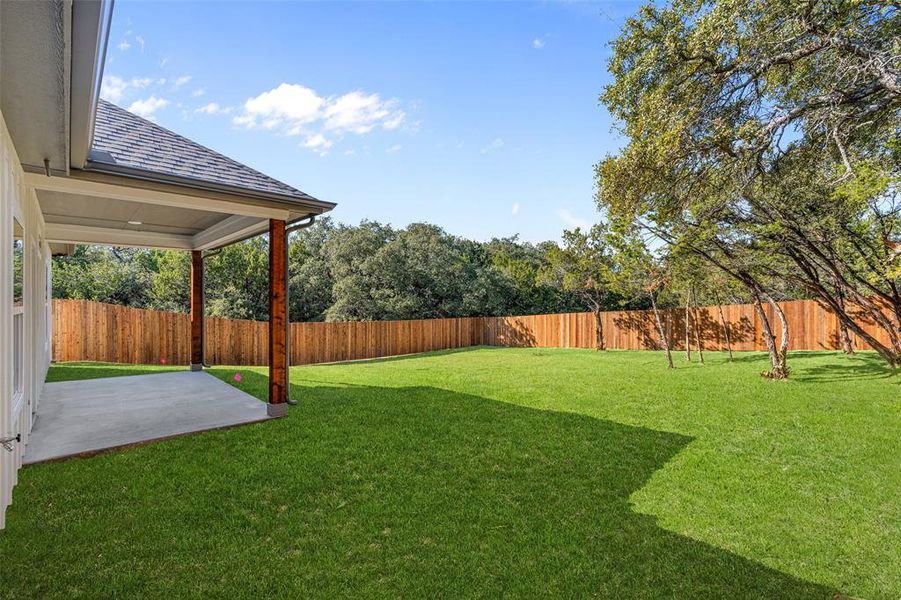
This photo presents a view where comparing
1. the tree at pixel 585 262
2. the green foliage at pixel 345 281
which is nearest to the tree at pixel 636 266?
the tree at pixel 585 262

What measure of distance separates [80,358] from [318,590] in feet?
38.2

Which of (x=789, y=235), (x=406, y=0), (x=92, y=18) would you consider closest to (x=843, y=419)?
(x=789, y=235)

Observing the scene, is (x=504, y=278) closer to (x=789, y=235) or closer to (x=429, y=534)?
(x=789, y=235)

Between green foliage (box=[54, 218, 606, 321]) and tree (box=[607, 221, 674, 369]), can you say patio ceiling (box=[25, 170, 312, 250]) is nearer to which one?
tree (box=[607, 221, 674, 369])

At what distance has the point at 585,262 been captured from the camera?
15539mm

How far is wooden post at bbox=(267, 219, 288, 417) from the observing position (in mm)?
5059

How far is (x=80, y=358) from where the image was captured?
10.3 m

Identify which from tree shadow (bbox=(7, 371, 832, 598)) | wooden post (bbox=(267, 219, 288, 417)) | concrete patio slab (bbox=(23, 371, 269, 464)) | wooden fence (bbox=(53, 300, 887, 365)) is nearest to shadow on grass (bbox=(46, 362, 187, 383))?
concrete patio slab (bbox=(23, 371, 269, 464))

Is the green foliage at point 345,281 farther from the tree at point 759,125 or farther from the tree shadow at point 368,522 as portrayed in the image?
the tree shadow at point 368,522

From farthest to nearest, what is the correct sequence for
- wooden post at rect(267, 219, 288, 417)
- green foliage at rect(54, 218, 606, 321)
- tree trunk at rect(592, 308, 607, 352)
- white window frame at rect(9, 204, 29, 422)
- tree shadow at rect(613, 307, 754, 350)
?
green foliage at rect(54, 218, 606, 321) < tree trunk at rect(592, 308, 607, 352) < tree shadow at rect(613, 307, 754, 350) < wooden post at rect(267, 219, 288, 417) < white window frame at rect(9, 204, 29, 422)

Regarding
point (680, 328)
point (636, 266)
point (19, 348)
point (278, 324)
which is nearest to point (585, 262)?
point (680, 328)

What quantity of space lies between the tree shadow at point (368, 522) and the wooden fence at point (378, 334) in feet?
26.9

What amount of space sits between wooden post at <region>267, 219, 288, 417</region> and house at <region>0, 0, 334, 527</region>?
0.01 meters

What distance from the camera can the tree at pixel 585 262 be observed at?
15469mm
